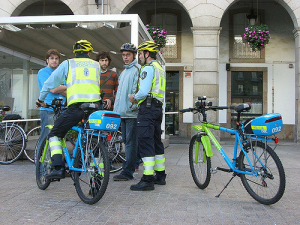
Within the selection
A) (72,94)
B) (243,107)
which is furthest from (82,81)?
(243,107)

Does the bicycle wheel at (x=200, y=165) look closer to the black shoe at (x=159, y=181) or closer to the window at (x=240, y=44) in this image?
the black shoe at (x=159, y=181)

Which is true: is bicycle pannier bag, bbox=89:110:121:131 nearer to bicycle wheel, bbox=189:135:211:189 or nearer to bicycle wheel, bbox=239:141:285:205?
bicycle wheel, bbox=189:135:211:189

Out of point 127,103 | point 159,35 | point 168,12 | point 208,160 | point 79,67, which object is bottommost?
point 208,160

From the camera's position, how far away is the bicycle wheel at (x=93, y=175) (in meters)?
3.98

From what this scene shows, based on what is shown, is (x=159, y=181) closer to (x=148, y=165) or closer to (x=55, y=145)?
(x=148, y=165)

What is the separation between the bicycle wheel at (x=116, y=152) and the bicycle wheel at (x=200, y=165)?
5.36ft

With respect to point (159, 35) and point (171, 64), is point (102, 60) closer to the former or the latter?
point (159, 35)

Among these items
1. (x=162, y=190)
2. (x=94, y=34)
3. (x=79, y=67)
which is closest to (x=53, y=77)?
(x=79, y=67)

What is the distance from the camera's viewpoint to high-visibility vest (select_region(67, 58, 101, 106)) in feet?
14.8

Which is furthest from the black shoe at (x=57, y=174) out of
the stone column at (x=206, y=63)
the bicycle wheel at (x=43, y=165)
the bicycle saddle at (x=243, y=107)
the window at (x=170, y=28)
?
the window at (x=170, y=28)

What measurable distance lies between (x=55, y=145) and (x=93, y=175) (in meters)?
0.77

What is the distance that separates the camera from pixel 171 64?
17109 mm

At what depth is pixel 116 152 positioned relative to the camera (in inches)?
256

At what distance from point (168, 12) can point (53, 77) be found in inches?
537
